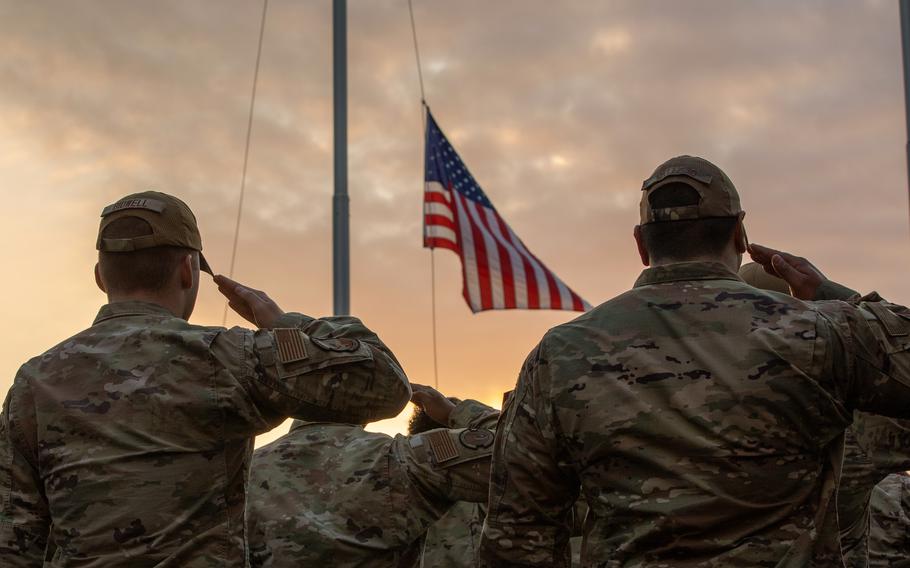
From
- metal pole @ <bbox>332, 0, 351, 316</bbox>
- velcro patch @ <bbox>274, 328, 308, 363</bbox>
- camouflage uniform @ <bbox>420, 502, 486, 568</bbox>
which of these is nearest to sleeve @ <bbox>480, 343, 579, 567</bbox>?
velcro patch @ <bbox>274, 328, 308, 363</bbox>

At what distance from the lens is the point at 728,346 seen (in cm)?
360

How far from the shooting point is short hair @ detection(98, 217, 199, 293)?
14.0 ft

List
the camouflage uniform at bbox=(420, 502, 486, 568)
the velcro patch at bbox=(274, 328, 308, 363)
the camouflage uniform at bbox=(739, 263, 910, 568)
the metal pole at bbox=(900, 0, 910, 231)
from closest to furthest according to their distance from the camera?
the velcro patch at bbox=(274, 328, 308, 363) → the camouflage uniform at bbox=(739, 263, 910, 568) → the camouflage uniform at bbox=(420, 502, 486, 568) → the metal pole at bbox=(900, 0, 910, 231)

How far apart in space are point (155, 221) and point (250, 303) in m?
0.52

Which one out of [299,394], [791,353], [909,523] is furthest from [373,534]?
[909,523]

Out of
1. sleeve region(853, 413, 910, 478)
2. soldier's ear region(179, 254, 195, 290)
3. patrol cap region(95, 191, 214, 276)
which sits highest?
patrol cap region(95, 191, 214, 276)

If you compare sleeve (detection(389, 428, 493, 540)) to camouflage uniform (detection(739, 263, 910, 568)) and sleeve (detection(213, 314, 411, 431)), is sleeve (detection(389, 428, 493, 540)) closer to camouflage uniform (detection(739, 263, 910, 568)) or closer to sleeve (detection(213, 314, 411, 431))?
sleeve (detection(213, 314, 411, 431))

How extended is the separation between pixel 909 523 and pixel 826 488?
4306mm

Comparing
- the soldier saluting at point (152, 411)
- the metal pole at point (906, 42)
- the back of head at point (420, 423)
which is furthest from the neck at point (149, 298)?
the metal pole at point (906, 42)

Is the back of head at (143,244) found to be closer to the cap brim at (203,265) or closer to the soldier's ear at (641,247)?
the cap brim at (203,265)

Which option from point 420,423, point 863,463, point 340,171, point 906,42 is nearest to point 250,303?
point 863,463

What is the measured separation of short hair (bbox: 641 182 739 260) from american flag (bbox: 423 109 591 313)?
8.16 m

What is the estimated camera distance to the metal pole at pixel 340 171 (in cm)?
1043

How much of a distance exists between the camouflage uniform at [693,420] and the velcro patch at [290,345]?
0.72 m
